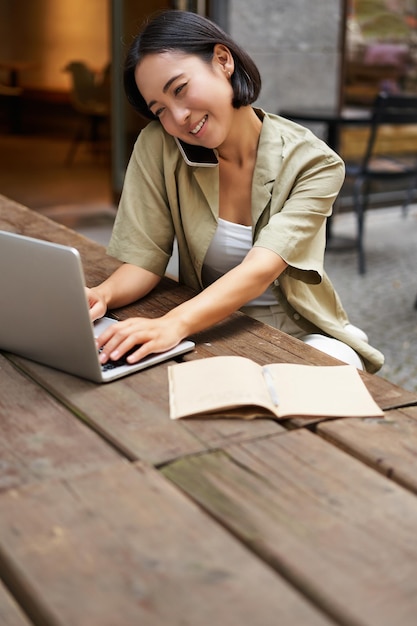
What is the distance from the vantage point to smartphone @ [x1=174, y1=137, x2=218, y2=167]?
6.22ft

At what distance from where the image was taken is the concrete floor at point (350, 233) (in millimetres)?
3777

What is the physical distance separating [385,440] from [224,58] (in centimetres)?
98

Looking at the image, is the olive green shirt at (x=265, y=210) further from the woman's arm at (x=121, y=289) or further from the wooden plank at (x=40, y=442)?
the wooden plank at (x=40, y=442)

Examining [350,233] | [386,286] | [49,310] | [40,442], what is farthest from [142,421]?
[350,233]

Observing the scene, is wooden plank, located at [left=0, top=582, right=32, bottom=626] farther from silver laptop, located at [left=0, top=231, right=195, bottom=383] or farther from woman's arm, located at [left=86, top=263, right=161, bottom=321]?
woman's arm, located at [left=86, top=263, right=161, bottom=321]

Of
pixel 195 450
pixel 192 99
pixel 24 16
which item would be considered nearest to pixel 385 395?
pixel 195 450

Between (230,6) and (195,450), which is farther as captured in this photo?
(230,6)

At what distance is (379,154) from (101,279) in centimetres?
455

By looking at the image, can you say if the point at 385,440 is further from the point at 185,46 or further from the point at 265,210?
the point at 185,46

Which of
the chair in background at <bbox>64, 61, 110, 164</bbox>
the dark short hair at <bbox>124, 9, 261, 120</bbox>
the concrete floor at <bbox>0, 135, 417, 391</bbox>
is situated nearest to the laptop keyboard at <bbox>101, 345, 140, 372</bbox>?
the dark short hair at <bbox>124, 9, 261, 120</bbox>

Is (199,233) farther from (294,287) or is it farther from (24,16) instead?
(24,16)

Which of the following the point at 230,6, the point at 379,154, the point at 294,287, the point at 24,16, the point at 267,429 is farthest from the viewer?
the point at 24,16

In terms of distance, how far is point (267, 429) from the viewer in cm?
121

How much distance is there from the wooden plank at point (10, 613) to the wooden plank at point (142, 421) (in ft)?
0.95
